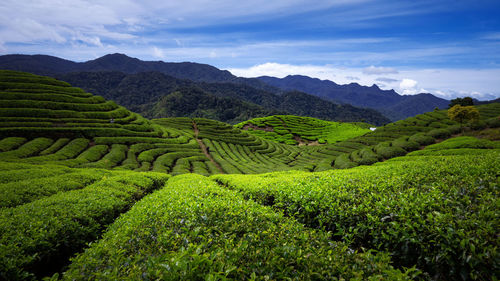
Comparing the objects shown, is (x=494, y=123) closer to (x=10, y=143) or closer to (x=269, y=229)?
(x=269, y=229)

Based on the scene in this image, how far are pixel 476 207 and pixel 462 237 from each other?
1859mm

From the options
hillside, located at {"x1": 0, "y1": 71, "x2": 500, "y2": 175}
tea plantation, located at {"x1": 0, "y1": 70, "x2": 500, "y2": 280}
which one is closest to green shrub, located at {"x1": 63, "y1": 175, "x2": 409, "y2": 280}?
tea plantation, located at {"x1": 0, "y1": 70, "x2": 500, "y2": 280}

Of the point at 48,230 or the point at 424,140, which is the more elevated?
the point at 424,140

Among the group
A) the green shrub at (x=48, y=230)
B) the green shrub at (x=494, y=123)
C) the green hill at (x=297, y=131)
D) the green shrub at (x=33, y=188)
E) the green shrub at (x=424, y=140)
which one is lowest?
the green hill at (x=297, y=131)

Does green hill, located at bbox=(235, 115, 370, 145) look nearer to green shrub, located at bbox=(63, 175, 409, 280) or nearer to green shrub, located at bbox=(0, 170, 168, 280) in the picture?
green shrub, located at bbox=(0, 170, 168, 280)

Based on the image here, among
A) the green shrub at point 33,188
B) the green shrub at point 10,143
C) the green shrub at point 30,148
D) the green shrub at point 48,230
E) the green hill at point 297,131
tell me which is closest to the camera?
the green shrub at point 48,230

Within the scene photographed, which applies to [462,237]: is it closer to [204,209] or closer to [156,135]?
[204,209]

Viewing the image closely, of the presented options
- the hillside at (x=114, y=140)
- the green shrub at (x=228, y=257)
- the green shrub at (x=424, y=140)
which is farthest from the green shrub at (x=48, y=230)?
the green shrub at (x=424, y=140)

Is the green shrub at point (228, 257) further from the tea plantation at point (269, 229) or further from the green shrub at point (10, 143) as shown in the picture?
the green shrub at point (10, 143)

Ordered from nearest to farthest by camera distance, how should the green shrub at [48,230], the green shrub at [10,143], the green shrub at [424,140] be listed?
1. the green shrub at [48,230]
2. the green shrub at [10,143]
3. the green shrub at [424,140]

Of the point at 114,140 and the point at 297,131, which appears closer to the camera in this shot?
the point at 114,140

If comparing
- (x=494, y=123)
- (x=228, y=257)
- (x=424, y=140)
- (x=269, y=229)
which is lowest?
(x=424, y=140)

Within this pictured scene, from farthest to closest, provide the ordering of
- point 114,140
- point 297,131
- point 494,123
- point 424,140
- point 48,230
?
point 297,131
point 114,140
point 494,123
point 424,140
point 48,230

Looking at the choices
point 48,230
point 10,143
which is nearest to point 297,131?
point 10,143
